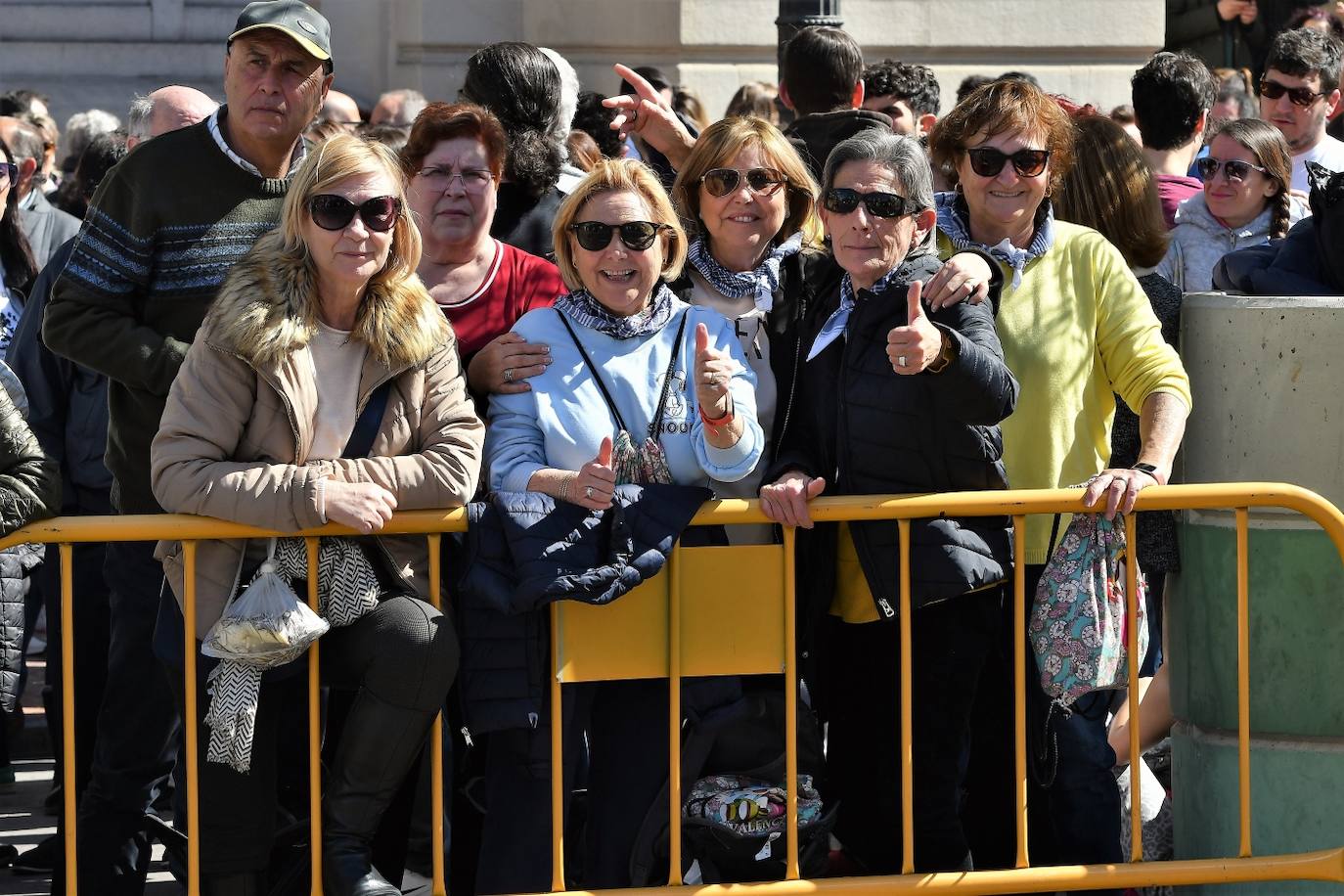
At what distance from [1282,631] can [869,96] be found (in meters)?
3.99

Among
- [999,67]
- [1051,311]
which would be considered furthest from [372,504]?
[999,67]

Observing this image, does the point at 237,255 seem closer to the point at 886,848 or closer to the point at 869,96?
the point at 886,848

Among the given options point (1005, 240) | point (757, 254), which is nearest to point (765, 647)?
point (757, 254)

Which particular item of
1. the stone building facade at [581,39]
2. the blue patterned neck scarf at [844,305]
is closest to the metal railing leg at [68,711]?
the blue patterned neck scarf at [844,305]

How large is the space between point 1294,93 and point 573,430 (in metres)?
4.52

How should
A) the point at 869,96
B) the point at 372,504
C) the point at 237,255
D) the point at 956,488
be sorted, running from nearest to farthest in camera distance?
the point at 372,504
the point at 956,488
the point at 237,255
the point at 869,96

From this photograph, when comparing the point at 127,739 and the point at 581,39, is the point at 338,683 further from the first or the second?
the point at 581,39

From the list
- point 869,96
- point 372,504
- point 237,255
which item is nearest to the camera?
point 372,504

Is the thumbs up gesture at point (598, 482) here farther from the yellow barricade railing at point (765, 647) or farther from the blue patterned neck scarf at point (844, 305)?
the blue patterned neck scarf at point (844, 305)

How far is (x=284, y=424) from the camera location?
14.2 feet

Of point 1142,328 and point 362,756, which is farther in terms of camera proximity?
point 1142,328

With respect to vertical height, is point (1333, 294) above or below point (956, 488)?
above

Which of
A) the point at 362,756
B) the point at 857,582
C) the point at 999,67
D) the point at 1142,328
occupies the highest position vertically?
the point at 999,67

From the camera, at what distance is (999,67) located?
12.8 metres
